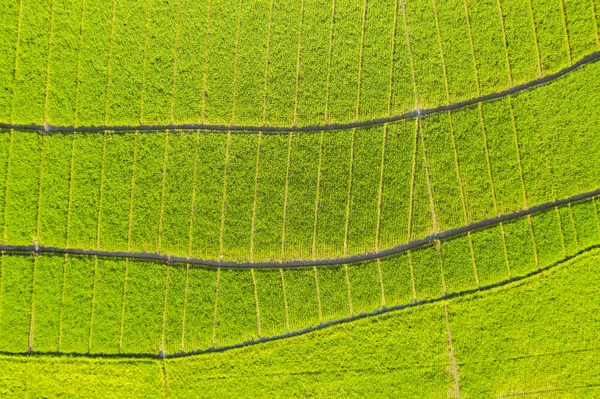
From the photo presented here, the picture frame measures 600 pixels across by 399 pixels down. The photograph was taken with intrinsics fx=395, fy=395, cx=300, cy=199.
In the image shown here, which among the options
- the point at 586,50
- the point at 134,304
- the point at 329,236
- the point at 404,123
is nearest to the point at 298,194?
the point at 329,236

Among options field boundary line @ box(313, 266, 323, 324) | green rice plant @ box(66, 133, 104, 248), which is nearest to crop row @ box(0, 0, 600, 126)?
green rice plant @ box(66, 133, 104, 248)

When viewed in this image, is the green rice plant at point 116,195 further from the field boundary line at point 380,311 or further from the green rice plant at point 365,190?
the green rice plant at point 365,190

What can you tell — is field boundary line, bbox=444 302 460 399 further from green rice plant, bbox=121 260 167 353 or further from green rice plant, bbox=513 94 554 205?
green rice plant, bbox=121 260 167 353

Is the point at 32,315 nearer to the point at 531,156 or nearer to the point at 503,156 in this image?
the point at 503,156

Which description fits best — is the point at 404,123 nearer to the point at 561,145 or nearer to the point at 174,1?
the point at 561,145

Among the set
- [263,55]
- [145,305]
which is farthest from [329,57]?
[145,305]

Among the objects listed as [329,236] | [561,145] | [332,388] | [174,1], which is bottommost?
[332,388]
